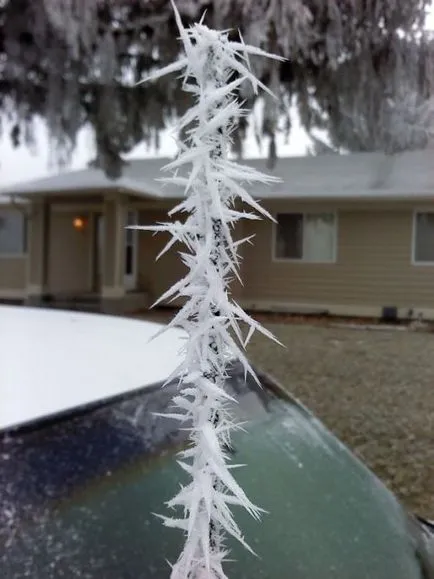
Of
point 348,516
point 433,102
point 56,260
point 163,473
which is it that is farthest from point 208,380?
point 56,260

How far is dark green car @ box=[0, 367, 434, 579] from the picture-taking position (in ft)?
4.08

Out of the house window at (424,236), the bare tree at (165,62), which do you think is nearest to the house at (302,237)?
the house window at (424,236)

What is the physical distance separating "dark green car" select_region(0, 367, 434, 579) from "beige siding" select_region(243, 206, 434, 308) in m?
12.1

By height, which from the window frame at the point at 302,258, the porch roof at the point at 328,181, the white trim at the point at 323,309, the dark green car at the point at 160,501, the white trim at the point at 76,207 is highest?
the porch roof at the point at 328,181

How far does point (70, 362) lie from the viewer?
1.82m

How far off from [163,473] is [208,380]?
30.6 inches

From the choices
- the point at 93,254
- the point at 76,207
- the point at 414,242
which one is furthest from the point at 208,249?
the point at 93,254

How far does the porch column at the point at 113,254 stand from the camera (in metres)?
14.8

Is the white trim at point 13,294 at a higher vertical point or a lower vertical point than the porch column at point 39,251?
lower

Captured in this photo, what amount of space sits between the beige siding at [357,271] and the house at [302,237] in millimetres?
20

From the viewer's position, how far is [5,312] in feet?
9.10

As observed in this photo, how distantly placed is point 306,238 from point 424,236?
237 centimetres

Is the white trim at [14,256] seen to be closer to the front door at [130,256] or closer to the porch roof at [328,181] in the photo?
the porch roof at [328,181]

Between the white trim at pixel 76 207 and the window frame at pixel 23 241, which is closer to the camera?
the white trim at pixel 76 207
